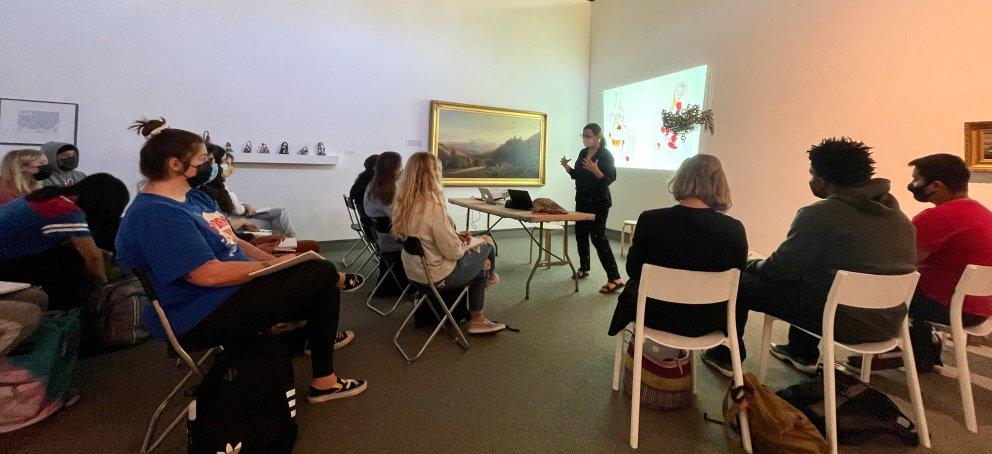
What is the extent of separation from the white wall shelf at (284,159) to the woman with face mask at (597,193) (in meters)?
3.15

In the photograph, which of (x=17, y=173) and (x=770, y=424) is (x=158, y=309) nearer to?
(x=17, y=173)

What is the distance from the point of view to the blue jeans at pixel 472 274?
269cm

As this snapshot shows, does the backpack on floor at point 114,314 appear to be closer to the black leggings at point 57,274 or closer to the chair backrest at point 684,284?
the black leggings at point 57,274

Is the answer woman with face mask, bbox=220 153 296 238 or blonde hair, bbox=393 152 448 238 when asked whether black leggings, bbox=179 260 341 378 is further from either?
woman with face mask, bbox=220 153 296 238

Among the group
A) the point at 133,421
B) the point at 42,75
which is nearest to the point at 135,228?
the point at 133,421

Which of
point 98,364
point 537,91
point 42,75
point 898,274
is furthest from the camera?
point 537,91

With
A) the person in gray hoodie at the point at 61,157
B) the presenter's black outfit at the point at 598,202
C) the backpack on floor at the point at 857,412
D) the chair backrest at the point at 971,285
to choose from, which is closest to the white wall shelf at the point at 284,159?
the person in gray hoodie at the point at 61,157

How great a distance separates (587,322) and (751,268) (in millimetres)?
1250

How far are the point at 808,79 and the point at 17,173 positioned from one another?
621 centimetres

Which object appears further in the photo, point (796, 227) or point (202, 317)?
point (796, 227)

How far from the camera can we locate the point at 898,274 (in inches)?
74.6

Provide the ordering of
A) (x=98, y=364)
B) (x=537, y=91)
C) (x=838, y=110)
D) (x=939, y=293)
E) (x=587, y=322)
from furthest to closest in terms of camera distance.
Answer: (x=537, y=91), (x=838, y=110), (x=587, y=322), (x=98, y=364), (x=939, y=293)

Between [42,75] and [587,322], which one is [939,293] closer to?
[587,322]

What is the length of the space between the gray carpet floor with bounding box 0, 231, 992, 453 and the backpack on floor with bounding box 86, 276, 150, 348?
0.36ft
